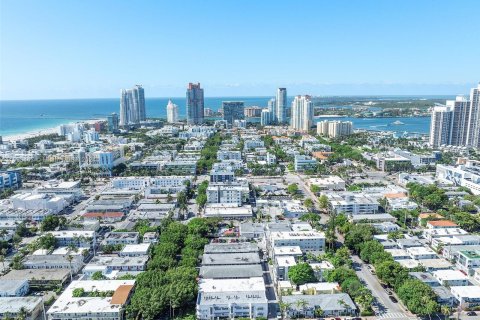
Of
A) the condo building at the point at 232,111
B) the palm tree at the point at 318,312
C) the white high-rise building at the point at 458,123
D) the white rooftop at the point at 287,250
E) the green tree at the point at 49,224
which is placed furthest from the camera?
the condo building at the point at 232,111

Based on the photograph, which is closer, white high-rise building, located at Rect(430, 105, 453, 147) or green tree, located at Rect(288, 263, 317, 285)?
green tree, located at Rect(288, 263, 317, 285)

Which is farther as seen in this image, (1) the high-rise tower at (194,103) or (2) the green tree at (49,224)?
(1) the high-rise tower at (194,103)

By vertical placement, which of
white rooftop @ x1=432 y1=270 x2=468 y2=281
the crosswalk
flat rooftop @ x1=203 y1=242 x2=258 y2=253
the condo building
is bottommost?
the crosswalk

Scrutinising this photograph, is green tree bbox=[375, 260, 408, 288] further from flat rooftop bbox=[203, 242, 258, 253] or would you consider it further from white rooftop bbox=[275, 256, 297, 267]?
flat rooftop bbox=[203, 242, 258, 253]

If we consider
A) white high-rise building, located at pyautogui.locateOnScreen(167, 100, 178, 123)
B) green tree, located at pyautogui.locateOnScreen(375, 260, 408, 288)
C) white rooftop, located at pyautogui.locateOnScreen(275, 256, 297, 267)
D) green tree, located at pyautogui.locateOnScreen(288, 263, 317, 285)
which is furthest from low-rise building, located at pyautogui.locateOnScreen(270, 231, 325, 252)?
white high-rise building, located at pyautogui.locateOnScreen(167, 100, 178, 123)

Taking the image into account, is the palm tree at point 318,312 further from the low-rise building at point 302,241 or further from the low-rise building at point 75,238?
the low-rise building at point 75,238

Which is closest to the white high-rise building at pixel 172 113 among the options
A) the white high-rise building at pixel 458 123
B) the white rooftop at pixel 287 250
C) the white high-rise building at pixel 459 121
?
the white high-rise building at pixel 458 123

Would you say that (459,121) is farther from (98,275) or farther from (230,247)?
(98,275)
